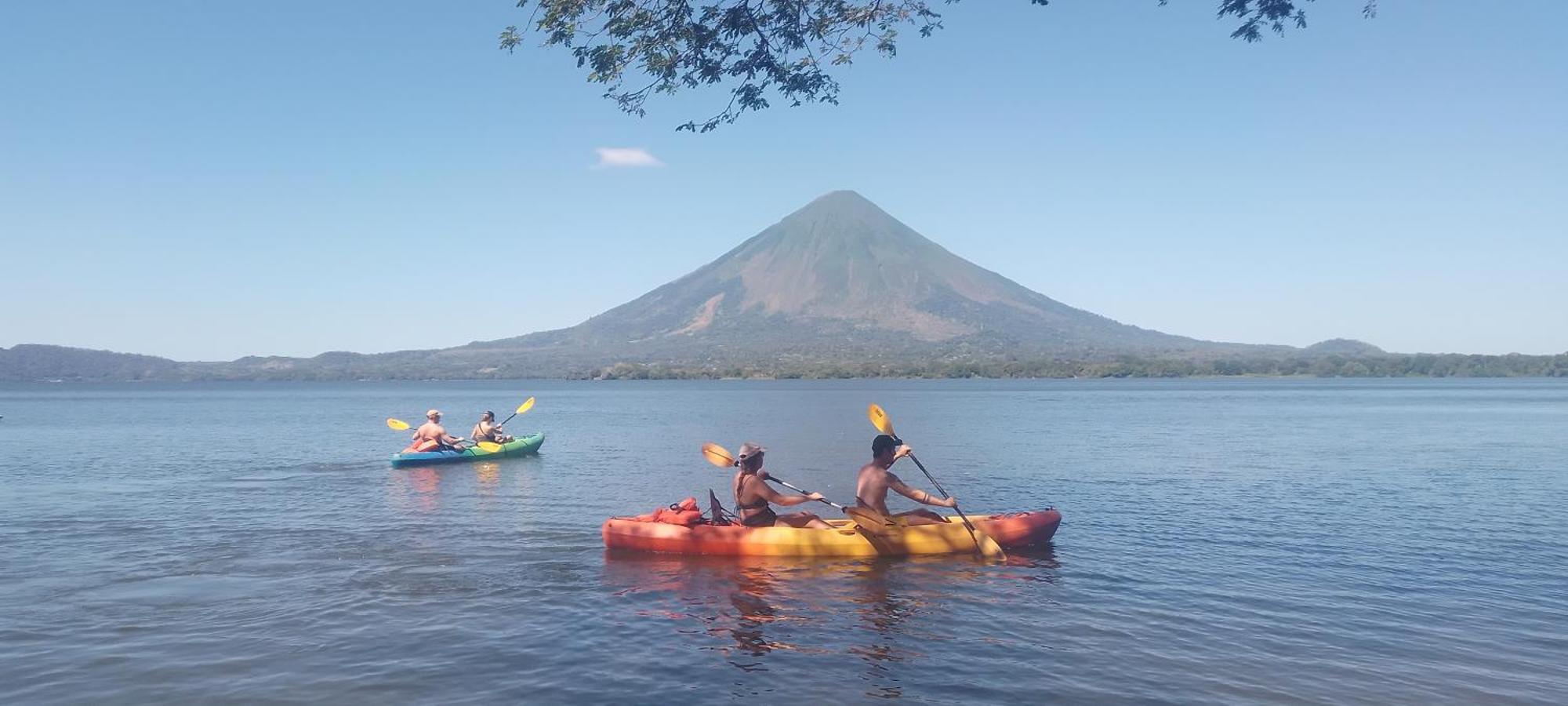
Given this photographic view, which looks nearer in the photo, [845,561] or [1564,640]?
[1564,640]

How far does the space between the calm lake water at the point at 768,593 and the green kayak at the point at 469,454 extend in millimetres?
506

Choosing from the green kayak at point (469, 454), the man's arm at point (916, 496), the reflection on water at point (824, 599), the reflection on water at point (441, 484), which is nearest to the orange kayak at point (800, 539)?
the reflection on water at point (824, 599)

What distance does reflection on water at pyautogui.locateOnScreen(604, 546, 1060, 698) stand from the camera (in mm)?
10852

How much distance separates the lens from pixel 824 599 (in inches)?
514

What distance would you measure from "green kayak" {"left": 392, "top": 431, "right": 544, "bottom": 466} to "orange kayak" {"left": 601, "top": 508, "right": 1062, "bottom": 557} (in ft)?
48.9

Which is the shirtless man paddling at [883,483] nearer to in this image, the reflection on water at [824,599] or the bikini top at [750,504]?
the reflection on water at [824,599]

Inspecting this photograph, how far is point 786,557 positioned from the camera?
15.2 metres

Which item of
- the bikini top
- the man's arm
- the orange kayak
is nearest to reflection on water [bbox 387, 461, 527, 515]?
the orange kayak

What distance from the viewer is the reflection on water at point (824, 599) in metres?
10.9

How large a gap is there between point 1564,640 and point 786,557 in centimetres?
951

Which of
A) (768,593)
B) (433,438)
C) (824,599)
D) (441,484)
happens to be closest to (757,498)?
(768,593)

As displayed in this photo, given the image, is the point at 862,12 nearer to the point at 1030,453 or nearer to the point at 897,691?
the point at 897,691

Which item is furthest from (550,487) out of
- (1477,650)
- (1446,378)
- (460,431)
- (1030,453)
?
(1446,378)

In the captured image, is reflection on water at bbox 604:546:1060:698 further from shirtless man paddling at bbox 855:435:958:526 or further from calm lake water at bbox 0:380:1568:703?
shirtless man paddling at bbox 855:435:958:526
